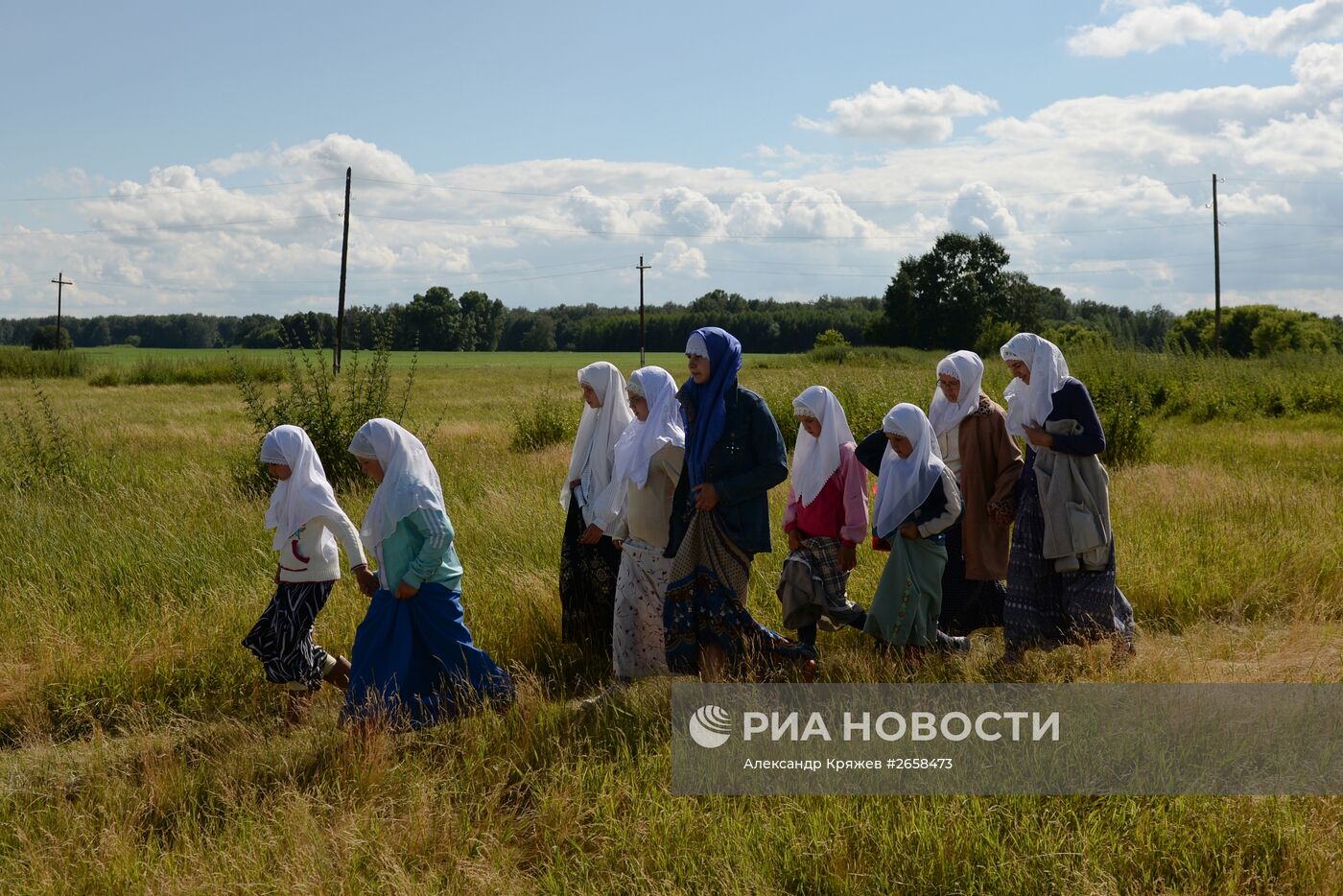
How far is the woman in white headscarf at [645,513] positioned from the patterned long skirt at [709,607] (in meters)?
0.14

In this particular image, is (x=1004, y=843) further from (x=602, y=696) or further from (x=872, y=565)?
(x=872, y=565)

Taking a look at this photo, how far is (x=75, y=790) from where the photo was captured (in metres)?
4.36

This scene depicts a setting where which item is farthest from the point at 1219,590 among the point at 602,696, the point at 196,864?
the point at 196,864

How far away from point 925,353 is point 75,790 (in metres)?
50.2

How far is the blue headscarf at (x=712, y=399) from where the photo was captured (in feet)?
17.3

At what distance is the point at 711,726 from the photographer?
4516 millimetres

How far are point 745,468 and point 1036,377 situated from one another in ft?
5.19

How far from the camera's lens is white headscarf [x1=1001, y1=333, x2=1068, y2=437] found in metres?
5.48

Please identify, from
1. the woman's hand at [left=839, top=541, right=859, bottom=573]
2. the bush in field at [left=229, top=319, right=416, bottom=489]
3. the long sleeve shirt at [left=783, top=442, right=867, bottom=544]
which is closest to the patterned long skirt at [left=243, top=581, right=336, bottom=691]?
the long sleeve shirt at [left=783, top=442, right=867, bottom=544]

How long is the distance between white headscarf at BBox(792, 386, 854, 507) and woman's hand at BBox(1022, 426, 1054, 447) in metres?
0.89

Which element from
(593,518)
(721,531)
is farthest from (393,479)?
(721,531)

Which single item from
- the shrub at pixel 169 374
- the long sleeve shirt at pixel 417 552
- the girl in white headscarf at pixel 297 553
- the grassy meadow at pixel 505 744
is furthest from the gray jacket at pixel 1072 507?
the shrub at pixel 169 374

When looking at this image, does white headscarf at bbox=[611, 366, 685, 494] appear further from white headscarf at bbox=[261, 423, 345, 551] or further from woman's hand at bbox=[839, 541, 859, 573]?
white headscarf at bbox=[261, 423, 345, 551]

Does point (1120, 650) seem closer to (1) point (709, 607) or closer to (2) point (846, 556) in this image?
(2) point (846, 556)
